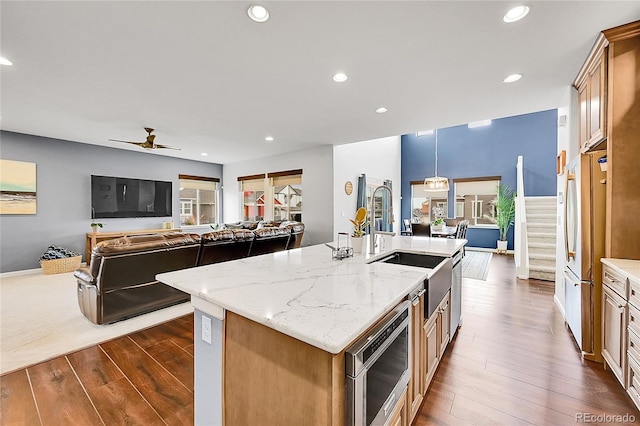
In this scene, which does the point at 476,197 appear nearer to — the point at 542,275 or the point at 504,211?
the point at 504,211

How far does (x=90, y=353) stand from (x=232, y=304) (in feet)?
7.34

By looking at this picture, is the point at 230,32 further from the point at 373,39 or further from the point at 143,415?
the point at 143,415

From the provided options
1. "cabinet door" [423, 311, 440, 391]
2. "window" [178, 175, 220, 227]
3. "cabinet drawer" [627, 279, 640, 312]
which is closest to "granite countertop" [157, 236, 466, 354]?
"cabinet door" [423, 311, 440, 391]

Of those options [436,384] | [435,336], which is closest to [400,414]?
[435,336]

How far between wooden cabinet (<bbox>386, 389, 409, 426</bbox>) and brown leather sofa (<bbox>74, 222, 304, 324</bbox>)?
287 centimetres

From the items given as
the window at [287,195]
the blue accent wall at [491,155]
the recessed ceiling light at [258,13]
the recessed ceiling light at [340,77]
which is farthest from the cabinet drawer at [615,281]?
the blue accent wall at [491,155]

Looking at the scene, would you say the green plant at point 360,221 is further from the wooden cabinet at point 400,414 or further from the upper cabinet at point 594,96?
the upper cabinet at point 594,96

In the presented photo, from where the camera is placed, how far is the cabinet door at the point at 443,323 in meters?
2.01

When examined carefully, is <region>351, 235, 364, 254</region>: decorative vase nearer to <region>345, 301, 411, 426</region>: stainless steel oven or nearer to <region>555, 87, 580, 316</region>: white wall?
<region>345, 301, 411, 426</region>: stainless steel oven

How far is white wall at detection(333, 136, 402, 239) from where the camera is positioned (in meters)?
5.91

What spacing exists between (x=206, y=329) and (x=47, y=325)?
2893mm

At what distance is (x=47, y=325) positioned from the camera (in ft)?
9.49

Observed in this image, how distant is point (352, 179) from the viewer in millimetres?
6445

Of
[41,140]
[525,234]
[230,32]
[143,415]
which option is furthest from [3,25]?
[525,234]
